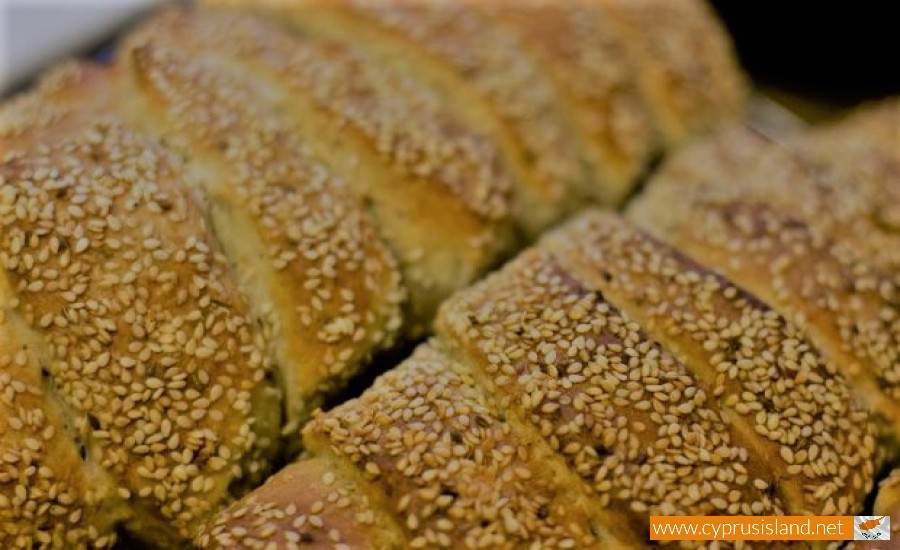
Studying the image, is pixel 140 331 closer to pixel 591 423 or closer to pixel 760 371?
pixel 591 423

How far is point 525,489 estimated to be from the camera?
6.56 ft

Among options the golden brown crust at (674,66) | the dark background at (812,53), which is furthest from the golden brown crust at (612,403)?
the dark background at (812,53)

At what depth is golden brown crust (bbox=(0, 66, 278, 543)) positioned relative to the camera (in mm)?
2053

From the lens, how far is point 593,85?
301 cm

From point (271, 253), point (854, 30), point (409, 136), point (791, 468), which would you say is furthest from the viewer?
point (854, 30)

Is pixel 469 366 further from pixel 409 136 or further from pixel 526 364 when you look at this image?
pixel 409 136

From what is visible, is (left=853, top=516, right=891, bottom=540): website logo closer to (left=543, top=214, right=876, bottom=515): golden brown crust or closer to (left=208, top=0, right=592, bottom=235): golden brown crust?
(left=543, top=214, right=876, bottom=515): golden brown crust

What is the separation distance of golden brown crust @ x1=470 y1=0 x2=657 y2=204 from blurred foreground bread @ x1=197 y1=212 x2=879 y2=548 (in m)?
0.69

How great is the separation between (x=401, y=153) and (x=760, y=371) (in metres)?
1.16

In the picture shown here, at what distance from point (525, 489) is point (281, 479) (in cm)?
58

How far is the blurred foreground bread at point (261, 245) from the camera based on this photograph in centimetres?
201

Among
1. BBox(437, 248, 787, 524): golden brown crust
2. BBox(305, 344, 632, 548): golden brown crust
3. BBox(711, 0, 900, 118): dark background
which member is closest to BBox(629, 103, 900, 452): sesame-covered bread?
BBox(437, 248, 787, 524): golden brown crust

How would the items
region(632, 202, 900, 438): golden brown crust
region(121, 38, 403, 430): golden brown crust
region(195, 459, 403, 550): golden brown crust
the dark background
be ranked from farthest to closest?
the dark background
region(632, 202, 900, 438): golden brown crust
region(121, 38, 403, 430): golden brown crust
region(195, 459, 403, 550): golden brown crust

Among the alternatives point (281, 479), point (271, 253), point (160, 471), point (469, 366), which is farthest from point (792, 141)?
point (160, 471)
